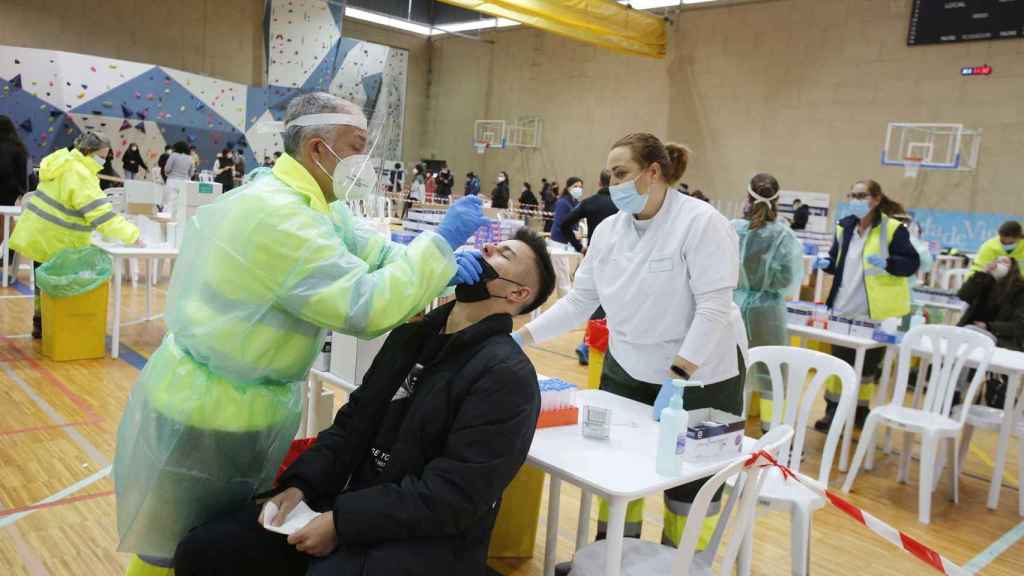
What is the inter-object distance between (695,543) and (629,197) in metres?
1.08

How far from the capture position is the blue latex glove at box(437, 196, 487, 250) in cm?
173

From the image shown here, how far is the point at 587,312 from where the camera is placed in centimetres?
257

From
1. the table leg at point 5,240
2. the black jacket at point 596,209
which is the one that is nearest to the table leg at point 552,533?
the black jacket at point 596,209

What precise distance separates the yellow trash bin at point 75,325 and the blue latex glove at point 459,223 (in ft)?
13.0

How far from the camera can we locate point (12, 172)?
260 inches

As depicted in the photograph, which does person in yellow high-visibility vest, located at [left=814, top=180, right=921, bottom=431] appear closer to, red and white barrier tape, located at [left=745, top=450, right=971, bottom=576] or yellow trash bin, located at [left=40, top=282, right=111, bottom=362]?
red and white barrier tape, located at [left=745, top=450, right=971, bottom=576]

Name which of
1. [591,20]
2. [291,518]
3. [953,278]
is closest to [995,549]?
[291,518]

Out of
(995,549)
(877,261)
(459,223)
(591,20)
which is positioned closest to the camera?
(459,223)

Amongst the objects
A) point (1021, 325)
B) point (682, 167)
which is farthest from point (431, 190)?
point (682, 167)

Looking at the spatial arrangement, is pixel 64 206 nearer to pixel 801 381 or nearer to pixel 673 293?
pixel 673 293

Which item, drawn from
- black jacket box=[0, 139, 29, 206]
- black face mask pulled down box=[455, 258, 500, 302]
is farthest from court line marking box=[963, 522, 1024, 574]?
black jacket box=[0, 139, 29, 206]

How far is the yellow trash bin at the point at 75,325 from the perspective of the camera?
467 cm

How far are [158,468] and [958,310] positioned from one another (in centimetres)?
624

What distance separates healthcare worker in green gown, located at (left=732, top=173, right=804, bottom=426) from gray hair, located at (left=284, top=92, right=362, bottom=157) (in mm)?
2752
